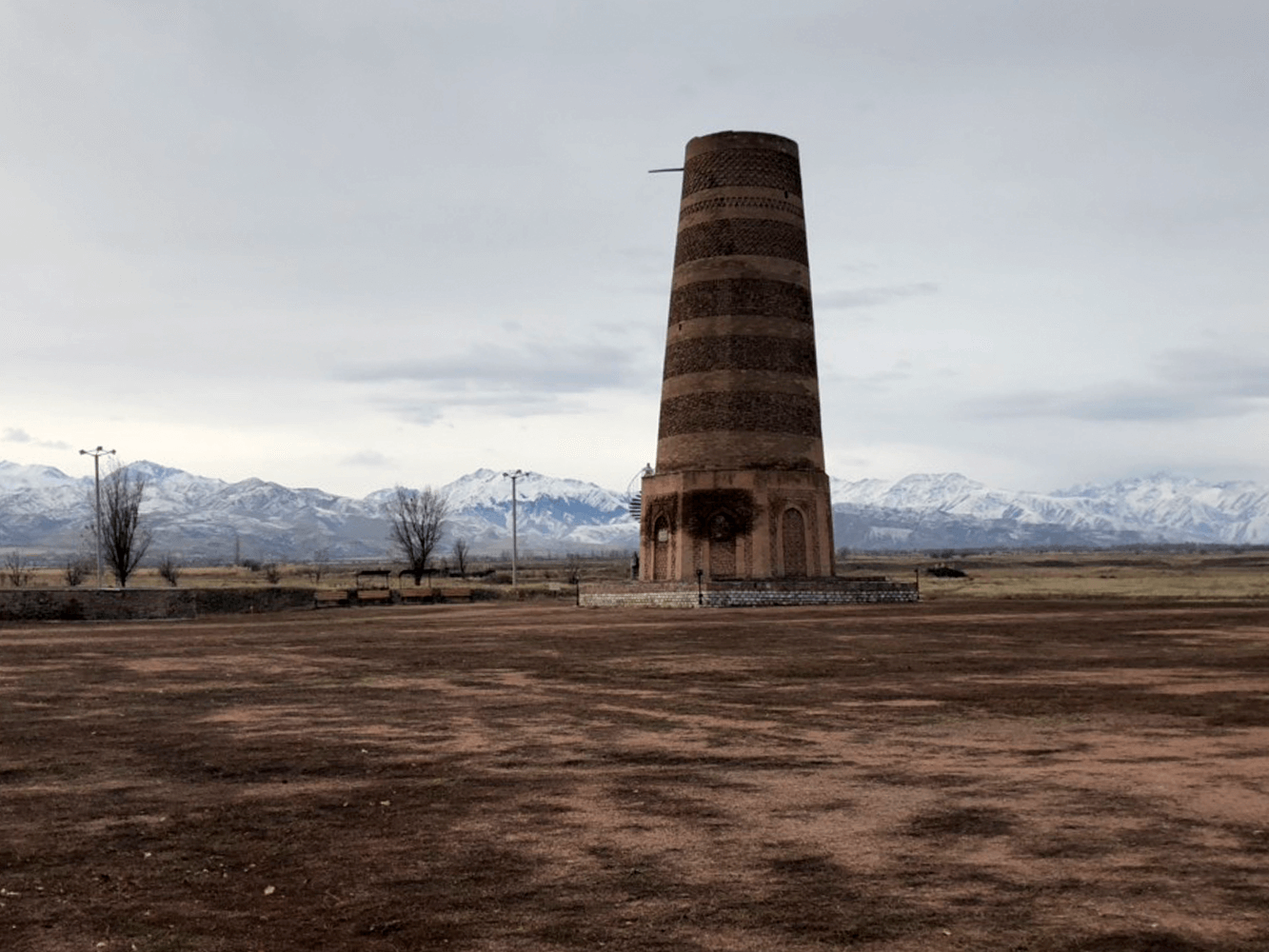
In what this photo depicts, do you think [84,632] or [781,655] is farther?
[84,632]

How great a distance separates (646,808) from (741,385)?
34.4 meters

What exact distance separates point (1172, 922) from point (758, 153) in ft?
132

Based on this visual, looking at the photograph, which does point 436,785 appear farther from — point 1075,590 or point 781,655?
point 1075,590

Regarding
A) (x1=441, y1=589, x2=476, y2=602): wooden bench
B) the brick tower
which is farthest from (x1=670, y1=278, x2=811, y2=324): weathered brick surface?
(x1=441, y1=589, x2=476, y2=602): wooden bench

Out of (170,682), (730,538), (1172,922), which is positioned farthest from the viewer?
(730,538)

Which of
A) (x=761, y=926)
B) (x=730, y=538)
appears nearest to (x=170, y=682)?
(x=761, y=926)

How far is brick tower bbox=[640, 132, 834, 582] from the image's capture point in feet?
142

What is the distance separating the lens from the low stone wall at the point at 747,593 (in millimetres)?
40312

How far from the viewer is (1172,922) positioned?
251 inches

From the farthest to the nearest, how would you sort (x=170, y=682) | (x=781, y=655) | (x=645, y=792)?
(x=781, y=655), (x=170, y=682), (x=645, y=792)

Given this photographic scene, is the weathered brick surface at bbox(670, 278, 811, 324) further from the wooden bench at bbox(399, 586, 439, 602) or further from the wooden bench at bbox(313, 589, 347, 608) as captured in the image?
the wooden bench at bbox(313, 589, 347, 608)

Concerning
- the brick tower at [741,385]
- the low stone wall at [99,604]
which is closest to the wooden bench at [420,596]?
the low stone wall at [99,604]

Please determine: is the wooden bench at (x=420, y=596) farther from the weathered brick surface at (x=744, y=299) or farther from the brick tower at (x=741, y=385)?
the weathered brick surface at (x=744, y=299)

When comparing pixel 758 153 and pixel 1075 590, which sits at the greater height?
pixel 758 153
